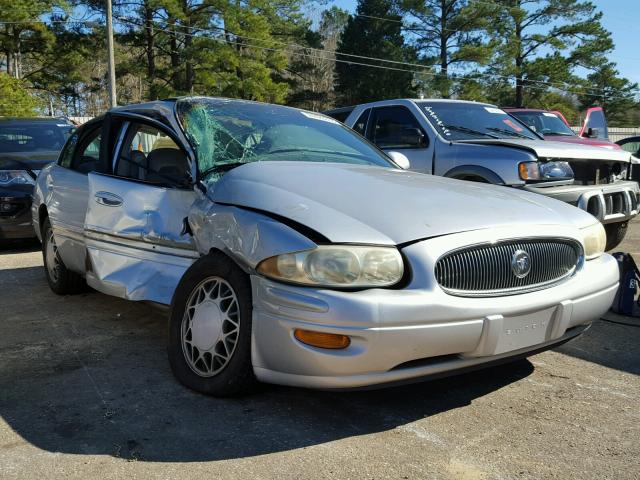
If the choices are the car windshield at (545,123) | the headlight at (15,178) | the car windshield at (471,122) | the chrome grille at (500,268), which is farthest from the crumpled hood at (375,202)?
the car windshield at (545,123)

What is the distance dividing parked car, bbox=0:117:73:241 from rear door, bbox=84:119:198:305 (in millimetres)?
4011

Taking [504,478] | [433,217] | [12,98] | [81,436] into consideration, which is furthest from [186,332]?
[12,98]

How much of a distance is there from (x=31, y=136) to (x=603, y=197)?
7.56 meters

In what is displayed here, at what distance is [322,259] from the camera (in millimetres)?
2627

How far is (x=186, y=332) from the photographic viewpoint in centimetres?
326

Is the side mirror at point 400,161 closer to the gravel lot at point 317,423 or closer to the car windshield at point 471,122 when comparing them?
the gravel lot at point 317,423

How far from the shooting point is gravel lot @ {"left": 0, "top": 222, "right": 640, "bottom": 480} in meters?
2.52

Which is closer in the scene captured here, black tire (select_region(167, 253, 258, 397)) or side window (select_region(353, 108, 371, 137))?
black tire (select_region(167, 253, 258, 397))

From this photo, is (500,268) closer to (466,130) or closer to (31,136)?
(466,130)

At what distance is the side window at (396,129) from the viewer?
7.26 m

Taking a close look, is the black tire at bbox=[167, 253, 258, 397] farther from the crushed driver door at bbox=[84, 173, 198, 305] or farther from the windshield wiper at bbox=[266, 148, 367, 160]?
the windshield wiper at bbox=[266, 148, 367, 160]

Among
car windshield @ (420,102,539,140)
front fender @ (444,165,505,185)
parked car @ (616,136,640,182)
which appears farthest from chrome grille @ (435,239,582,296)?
parked car @ (616,136,640,182)

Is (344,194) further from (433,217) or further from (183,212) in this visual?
(183,212)

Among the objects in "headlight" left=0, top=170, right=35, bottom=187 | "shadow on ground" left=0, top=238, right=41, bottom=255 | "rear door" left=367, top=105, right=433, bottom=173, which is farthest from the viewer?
"shadow on ground" left=0, top=238, right=41, bottom=255
